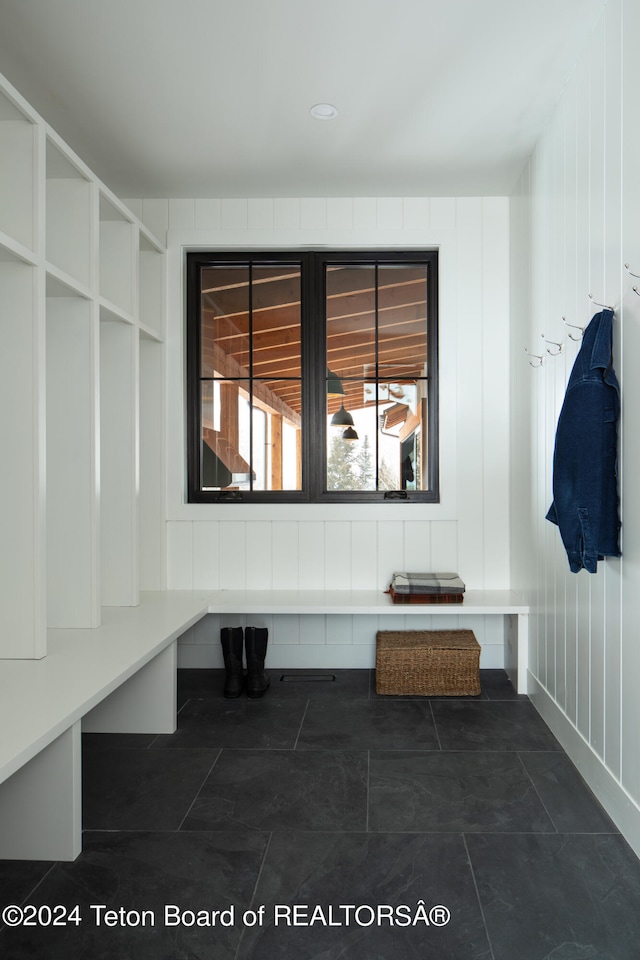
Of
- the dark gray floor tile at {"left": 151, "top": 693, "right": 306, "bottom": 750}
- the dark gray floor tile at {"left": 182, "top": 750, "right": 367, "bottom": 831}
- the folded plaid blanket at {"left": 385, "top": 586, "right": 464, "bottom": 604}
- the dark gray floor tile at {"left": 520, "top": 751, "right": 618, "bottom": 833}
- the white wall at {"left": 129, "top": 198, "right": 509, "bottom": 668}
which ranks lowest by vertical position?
the dark gray floor tile at {"left": 151, "top": 693, "right": 306, "bottom": 750}

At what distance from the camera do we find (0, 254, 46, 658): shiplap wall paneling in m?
2.39

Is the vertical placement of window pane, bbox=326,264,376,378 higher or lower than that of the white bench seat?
higher

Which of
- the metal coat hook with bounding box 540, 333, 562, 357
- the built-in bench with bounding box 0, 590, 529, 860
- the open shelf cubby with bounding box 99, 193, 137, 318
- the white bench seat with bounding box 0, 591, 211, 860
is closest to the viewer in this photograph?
the white bench seat with bounding box 0, 591, 211, 860

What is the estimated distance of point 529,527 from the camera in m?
3.29

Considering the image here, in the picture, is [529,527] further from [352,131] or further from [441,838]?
[352,131]

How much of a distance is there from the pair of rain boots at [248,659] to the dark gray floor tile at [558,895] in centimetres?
158

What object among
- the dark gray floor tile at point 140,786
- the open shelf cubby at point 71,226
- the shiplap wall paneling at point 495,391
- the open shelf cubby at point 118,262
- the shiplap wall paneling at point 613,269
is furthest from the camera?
the shiplap wall paneling at point 495,391

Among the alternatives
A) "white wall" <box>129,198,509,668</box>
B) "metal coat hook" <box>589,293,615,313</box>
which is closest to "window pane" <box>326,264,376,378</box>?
"white wall" <box>129,198,509,668</box>

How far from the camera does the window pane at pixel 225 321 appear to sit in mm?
3855

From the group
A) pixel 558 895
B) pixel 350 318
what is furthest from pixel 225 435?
pixel 558 895

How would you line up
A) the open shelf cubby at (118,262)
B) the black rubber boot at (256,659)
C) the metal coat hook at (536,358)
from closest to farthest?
the metal coat hook at (536,358) < the open shelf cubby at (118,262) < the black rubber boot at (256,659)

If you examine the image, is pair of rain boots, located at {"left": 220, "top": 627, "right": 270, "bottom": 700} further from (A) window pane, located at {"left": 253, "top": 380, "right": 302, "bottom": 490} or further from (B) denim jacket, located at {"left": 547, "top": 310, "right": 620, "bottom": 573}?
(B) denim jacket, located at {"left": 547, "top": 310, "right": 620, "bottom": 573}

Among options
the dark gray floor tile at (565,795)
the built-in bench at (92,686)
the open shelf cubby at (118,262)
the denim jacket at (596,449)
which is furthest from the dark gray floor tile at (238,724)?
the open shelf cubby at (118,262)

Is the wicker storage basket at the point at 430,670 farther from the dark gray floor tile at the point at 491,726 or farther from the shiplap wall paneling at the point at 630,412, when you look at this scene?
the shiplap wall paneling at the point at 630,412
